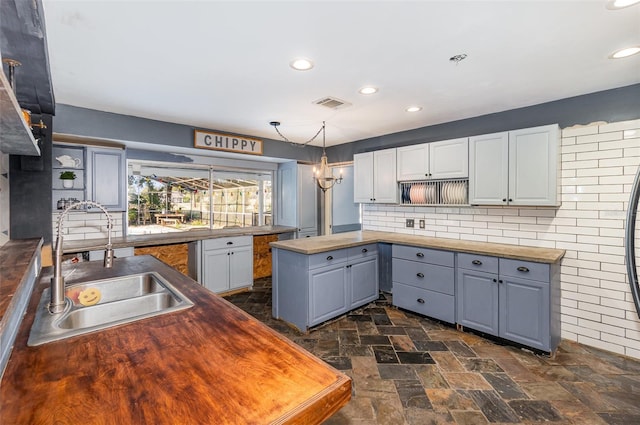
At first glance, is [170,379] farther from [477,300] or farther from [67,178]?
[67,178]

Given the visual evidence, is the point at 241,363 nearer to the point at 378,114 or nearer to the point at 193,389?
the point at 193,389

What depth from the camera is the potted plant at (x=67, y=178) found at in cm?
318

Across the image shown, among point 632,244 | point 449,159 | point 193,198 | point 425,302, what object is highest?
point 449,159

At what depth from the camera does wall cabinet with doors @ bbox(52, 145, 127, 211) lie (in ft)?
10.5

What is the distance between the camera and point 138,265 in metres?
2.27

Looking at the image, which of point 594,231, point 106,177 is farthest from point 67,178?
point 594,231

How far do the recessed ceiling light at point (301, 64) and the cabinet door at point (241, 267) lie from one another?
2915 millimetres

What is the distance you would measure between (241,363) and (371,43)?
75.2 inches

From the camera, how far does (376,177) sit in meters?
4.19

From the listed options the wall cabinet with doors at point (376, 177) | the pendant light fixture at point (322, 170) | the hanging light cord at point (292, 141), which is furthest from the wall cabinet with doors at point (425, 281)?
the hanging light cord at point (292, 141)

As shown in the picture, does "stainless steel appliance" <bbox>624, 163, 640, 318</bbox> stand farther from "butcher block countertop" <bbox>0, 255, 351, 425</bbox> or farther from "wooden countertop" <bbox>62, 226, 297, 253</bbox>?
"wooden countertop" <bbox>62, 226, 297, 253</bbox>

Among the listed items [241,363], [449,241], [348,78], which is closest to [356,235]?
[449,241]

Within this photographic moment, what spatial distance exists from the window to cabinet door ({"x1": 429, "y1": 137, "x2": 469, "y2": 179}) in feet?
9.88

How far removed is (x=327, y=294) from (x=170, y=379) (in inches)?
95.4
